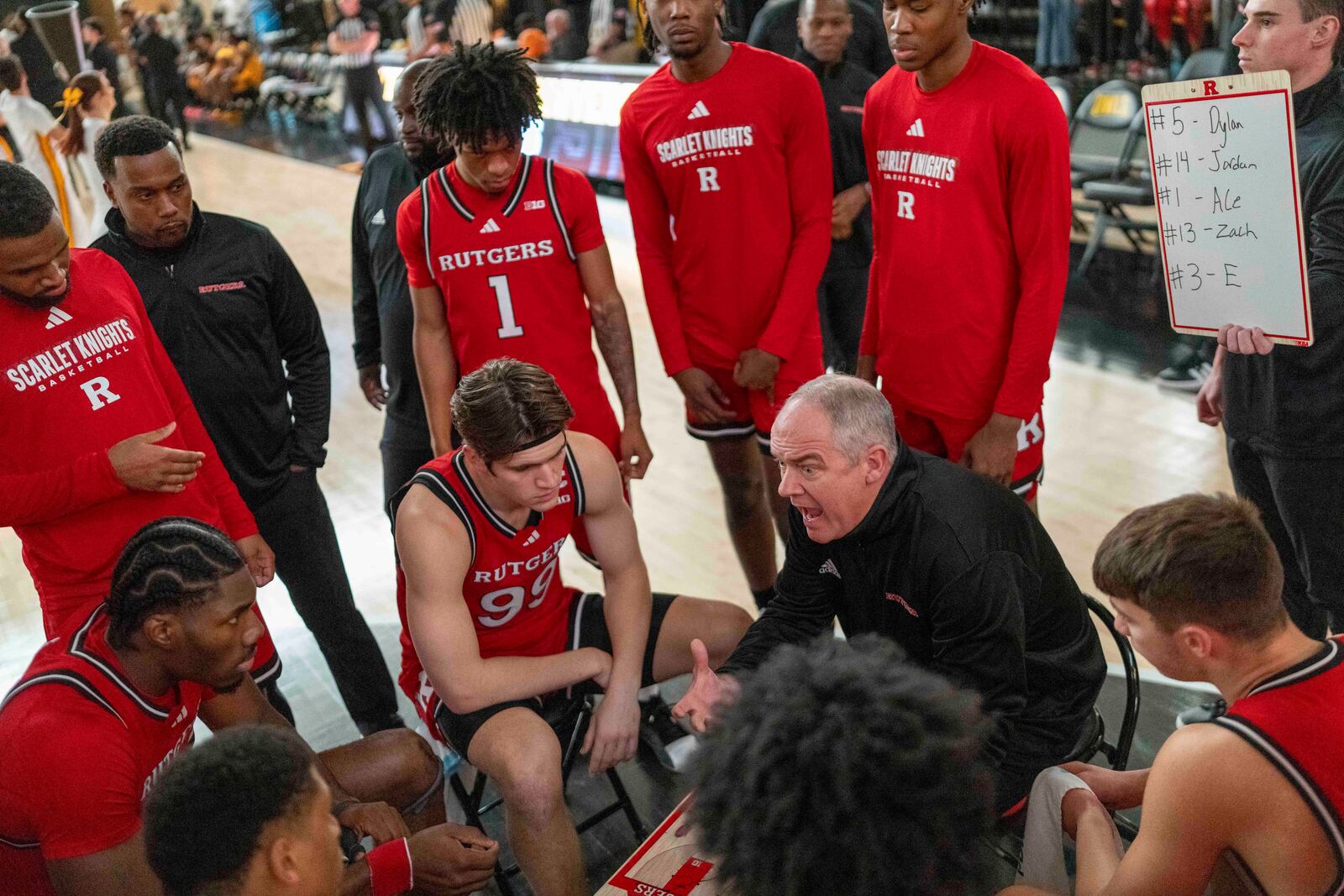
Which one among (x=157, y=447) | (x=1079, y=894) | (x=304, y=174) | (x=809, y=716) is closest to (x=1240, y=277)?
(x=1079, y=894)

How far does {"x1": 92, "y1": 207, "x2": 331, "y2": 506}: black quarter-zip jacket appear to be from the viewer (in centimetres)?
275

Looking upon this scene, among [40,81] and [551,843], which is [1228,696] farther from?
[40,81]

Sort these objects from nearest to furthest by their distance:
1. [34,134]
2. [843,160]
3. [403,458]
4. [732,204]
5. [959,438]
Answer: [959,438] → [732,204] → [403,458] → [843,160] → [34,134]

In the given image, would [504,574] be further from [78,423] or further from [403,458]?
[403,458]

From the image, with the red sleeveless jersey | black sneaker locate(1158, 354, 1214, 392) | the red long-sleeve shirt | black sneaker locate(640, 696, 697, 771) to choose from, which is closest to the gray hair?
the red sleeveless jersey

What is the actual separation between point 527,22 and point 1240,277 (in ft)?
34.4

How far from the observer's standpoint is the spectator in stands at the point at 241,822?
1.48 m

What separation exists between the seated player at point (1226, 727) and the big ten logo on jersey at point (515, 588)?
49.6 inches

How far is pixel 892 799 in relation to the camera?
1.30 meters

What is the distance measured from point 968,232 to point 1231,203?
0.55m

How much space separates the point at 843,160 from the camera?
12.7 feet

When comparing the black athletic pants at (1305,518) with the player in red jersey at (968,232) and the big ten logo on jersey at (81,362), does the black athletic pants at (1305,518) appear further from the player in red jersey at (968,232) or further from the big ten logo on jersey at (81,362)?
the big ten logo on jersey at (81,362)

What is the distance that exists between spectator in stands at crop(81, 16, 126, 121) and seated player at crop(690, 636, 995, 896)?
5.28m

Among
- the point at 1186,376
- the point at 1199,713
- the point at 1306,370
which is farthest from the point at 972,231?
the point at 1186,376
